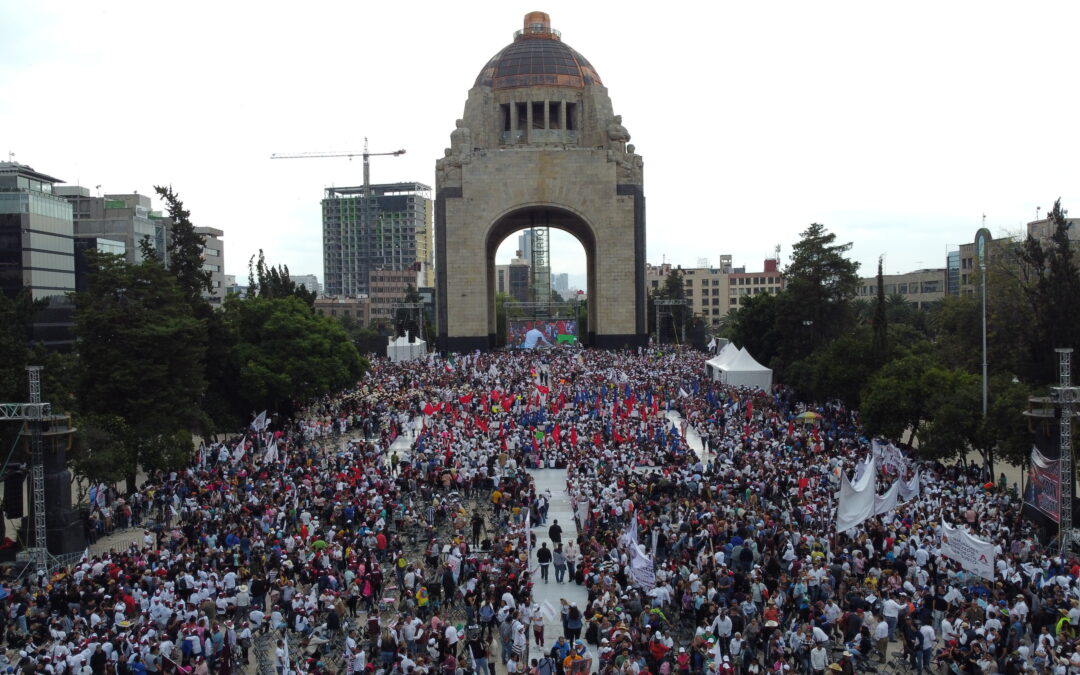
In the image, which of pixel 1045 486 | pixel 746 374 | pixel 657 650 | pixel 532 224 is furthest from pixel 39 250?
pixel 1045 486

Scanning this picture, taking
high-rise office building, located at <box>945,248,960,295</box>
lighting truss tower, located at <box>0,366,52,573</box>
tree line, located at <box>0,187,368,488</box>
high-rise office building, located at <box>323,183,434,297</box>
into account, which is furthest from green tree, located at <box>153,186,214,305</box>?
high-rise office building, located at <box>323,183,434,297</box>

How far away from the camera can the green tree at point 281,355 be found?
34.1 m

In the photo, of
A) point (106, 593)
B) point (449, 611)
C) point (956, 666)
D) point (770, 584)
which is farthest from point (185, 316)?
point (956, 666)

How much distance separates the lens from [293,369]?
114 feet

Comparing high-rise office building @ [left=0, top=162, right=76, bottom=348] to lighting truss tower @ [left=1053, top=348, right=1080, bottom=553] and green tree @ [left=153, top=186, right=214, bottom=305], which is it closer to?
green tree @ [left=153, top=186, right=214, bottom=305]

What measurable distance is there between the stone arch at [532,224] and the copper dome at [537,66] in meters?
9.84

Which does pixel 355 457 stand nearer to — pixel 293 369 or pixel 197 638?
pixel 293 369

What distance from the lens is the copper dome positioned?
71.4 m

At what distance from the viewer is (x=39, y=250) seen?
2136 inches

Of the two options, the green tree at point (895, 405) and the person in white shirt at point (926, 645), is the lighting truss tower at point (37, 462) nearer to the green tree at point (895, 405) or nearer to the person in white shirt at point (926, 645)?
the person in white shirt at point (926, 645)

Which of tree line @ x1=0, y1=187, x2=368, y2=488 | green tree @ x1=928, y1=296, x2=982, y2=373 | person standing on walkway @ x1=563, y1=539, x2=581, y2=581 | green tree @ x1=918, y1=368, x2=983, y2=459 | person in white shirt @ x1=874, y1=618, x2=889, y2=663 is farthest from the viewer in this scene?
green tree @ x1=928, y1=296, x2=982, y2=373

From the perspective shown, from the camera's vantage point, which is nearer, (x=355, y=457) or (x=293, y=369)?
(x=355, y=457)

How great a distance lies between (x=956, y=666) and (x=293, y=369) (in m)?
26.6

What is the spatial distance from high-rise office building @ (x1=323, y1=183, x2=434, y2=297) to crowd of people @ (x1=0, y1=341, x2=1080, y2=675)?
164 meters
